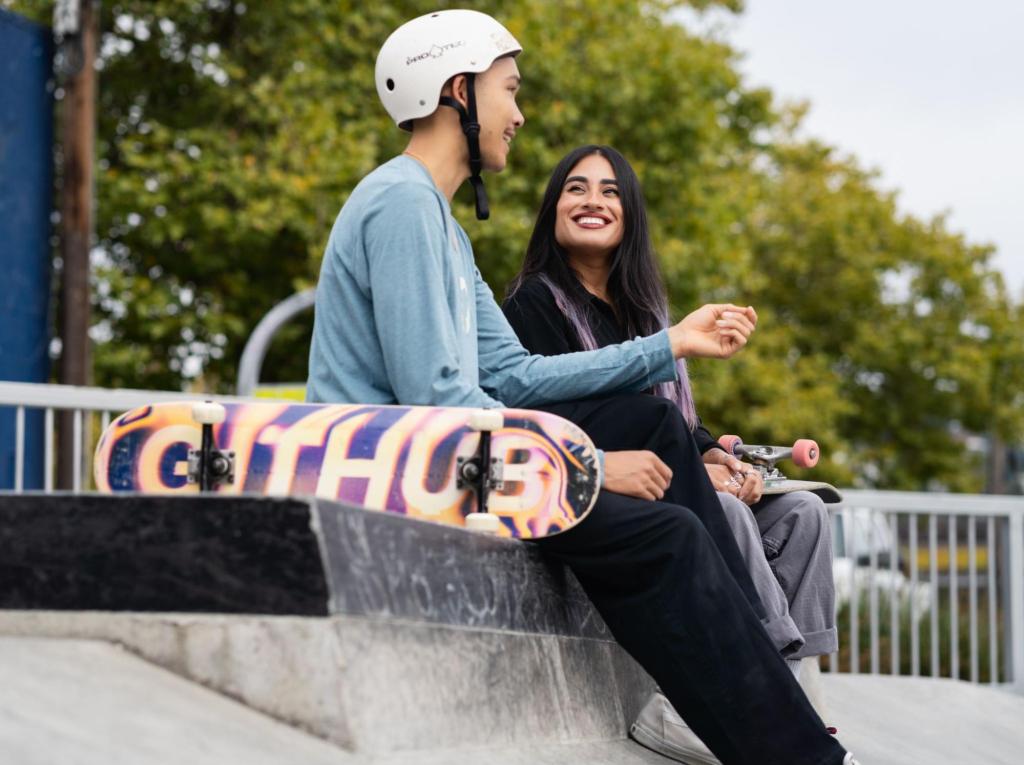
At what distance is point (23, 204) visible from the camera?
10.6 m

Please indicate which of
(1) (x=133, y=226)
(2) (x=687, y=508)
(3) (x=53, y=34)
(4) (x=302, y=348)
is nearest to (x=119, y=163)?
(1) (x=133, y=226)

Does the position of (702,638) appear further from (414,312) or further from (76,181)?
(76,181)

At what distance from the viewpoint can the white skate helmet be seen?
400 centimetres

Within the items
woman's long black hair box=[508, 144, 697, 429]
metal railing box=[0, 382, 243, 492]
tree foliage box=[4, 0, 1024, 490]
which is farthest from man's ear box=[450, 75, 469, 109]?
tree foliage box=[4, 0, 1024, 490]

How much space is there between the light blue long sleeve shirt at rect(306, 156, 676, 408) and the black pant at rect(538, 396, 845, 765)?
0.49 m

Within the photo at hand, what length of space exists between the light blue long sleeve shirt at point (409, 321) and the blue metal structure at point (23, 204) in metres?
6.80

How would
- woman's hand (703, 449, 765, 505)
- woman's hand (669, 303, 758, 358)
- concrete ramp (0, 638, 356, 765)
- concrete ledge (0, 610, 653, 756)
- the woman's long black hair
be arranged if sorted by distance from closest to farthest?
A: concrete ramp (0, 638, 356, 765) < concrete ledge (0, 610, 653, 756) < woman's hand (669, 303, 758, 358) < woman's hand (703, 449, 765, 505) < the woman's long black hair

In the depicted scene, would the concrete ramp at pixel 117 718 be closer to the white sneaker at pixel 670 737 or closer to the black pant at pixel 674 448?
the black pant at pixel 674 448

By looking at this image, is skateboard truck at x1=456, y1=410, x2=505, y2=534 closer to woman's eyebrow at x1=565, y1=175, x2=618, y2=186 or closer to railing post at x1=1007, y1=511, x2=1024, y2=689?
woman's eyebrow at x1=565, y1=175, x2=618, y2=186

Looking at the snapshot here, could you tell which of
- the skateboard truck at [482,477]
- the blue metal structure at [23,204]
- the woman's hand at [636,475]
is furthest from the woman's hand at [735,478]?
the blue metal structure at [23,204]

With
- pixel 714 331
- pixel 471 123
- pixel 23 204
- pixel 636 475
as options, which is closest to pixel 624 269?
pixel 714 331

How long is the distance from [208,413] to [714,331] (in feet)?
4.52

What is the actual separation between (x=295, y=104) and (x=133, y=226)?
2.23m

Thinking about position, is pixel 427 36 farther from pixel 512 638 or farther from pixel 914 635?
pixel 914 635
